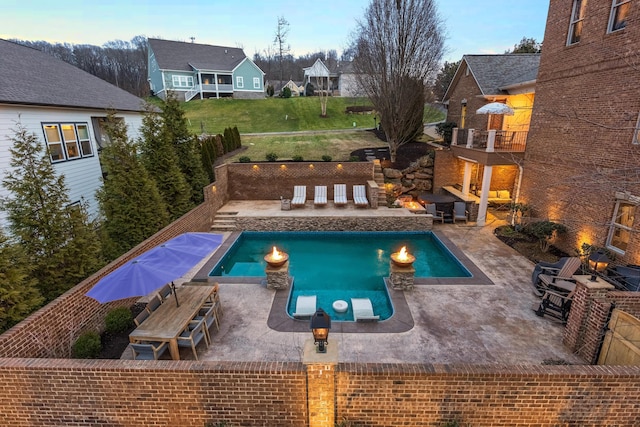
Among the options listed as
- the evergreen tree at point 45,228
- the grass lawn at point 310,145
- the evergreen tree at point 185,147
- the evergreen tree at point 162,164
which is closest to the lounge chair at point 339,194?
the grass lawn at point 310,145

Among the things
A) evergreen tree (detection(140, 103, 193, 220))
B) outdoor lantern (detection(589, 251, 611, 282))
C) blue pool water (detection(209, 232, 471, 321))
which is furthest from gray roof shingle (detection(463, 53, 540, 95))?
evergreen tree (detection(140, 103, 193, 220))

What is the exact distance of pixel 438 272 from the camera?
32.6 ft

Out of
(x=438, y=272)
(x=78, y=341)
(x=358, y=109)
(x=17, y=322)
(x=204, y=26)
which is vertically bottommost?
(x=438, y=272)

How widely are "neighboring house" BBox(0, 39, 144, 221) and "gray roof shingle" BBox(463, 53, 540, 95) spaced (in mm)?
17155

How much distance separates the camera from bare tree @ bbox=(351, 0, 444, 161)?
15.5 meters

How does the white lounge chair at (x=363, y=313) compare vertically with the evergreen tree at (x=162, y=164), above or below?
below

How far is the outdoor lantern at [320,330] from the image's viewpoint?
3.74 m

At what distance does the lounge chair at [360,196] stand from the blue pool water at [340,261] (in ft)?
6.32

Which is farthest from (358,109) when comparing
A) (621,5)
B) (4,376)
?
(4,376)

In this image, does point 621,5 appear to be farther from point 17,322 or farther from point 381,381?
point 17,322

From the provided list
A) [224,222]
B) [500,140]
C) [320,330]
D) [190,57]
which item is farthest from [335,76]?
[320,330]

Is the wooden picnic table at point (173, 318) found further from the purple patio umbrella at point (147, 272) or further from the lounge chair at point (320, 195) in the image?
the lounge chair at point (320, 195)

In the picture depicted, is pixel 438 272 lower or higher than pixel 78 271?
lower

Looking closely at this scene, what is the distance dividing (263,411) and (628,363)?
5666 millimetres
